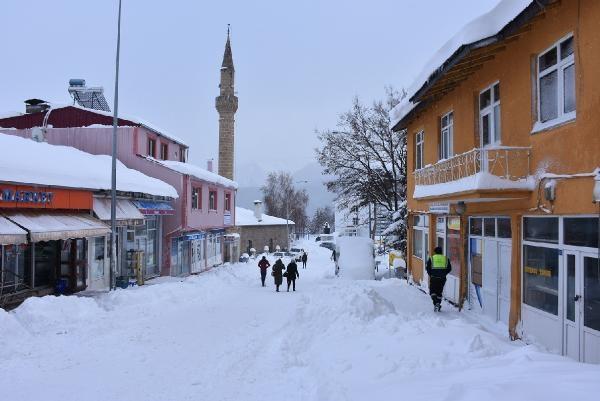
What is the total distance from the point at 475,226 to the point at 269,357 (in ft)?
24.7

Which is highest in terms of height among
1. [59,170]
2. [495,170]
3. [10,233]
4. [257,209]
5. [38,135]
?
[38,135]

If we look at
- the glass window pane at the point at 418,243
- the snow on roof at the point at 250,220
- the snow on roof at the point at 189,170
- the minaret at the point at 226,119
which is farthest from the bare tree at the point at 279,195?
the glass window pane at the point at 418,243

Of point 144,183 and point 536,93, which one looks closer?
point 536,93

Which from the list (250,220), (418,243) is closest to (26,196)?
(418,243)

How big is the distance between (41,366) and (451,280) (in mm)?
11644

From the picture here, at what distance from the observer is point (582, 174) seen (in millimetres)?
7762

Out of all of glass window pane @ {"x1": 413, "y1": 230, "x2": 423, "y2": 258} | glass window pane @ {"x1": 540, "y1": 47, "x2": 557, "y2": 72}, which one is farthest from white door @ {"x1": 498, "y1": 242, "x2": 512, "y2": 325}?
glass window pane @ {"x1": 413, "y1": 230, "x2": 423, "y2": 258}

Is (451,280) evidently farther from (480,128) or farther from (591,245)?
(591,245)

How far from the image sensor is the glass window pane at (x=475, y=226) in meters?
13.1

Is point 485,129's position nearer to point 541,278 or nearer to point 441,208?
point 441,208

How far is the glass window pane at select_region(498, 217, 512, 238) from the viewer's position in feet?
36.5

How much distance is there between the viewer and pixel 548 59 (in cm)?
904

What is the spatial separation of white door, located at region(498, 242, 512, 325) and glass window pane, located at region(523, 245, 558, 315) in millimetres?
926

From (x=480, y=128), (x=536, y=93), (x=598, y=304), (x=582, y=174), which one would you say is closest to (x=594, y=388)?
(x=598, y=304)
